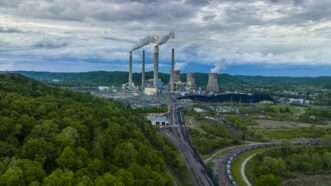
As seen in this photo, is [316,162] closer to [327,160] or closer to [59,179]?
[327,160]

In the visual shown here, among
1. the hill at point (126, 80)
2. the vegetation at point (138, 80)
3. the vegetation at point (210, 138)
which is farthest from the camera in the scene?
the hill at point (126, 80)

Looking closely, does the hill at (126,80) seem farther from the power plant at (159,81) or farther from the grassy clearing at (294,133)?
the grassy clearing at (294,133)

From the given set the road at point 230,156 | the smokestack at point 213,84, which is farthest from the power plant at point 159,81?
the road at point 230,156

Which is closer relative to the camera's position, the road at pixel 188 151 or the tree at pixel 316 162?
the road at pixel 188 151

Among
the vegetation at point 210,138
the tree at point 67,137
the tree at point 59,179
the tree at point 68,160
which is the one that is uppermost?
the tree at point 67,137

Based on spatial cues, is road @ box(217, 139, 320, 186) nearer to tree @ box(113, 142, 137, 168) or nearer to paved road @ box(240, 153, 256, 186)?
paved road @ box(240, 153, 256, 186)

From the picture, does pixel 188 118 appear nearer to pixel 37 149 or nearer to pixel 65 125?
pixel 65 125

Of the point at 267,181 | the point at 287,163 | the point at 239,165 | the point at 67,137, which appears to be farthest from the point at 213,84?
the point at 67,137
